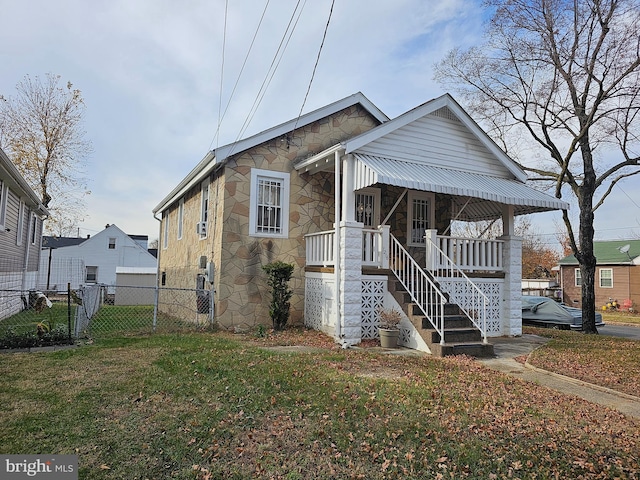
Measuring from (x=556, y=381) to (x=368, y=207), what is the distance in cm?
654

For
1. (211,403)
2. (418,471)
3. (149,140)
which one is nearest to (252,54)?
(149,140)

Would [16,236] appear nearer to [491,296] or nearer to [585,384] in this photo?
[491,296]

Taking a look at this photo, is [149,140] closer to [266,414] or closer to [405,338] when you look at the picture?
[405,338]

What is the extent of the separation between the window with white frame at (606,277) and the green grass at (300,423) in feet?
85.7

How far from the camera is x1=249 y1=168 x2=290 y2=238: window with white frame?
34.4ft

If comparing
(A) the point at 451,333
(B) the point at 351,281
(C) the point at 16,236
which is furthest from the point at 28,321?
(A) the point at 451,333

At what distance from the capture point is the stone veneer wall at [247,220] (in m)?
10.2

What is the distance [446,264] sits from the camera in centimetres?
977

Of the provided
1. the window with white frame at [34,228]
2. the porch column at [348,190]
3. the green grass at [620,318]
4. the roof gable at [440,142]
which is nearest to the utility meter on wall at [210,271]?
the porch column at [348,190]

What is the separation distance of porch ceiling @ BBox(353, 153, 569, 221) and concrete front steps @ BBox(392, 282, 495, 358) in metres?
2.31

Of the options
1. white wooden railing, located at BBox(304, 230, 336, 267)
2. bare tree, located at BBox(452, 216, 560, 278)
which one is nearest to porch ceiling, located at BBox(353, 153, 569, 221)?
white wooden railing, located at BBox(304, 230, 336, 267)

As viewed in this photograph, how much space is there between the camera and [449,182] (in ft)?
30.2

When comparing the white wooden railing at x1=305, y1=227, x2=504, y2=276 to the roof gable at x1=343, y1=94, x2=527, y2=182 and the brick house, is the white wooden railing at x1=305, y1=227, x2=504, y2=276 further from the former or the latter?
the brick house

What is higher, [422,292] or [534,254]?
[534,254]
